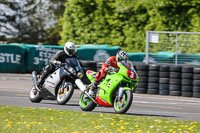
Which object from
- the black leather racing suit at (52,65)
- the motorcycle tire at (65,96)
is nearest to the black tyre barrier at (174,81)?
the black leather racing suit at (52,65)

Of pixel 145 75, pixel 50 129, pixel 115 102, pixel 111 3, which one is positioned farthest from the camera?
pixel 111 3

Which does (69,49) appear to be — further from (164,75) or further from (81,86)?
(164,75)

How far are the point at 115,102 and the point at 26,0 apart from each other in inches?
1813

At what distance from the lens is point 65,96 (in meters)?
12.0

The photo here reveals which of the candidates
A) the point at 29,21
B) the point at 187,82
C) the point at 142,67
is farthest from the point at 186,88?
the point at 29,21

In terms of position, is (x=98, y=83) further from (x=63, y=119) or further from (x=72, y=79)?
(x=63, y=119)

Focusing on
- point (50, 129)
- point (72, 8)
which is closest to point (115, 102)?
point (50, 129)

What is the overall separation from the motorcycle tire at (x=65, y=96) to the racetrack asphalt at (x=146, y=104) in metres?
0.16

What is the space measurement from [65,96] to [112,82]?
151cm

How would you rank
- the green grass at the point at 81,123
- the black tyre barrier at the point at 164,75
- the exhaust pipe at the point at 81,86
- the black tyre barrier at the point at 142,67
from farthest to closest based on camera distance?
the black tyre barrier at the point at 142,67 < the black tyre barrier at the point at 164,75 < the exhaust pipe at the point at 81,86 < the green grass at the point at 81,123

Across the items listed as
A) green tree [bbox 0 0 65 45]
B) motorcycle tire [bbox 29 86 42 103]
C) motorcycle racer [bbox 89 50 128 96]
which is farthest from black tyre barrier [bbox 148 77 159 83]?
green tree [bbox 0 0 65 45]

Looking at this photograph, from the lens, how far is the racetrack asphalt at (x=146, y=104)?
1180 centimetres

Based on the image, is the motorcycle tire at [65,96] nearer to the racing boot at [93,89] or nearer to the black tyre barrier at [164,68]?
the racing boot at [93,89]

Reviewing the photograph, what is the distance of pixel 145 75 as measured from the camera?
1694 cm
